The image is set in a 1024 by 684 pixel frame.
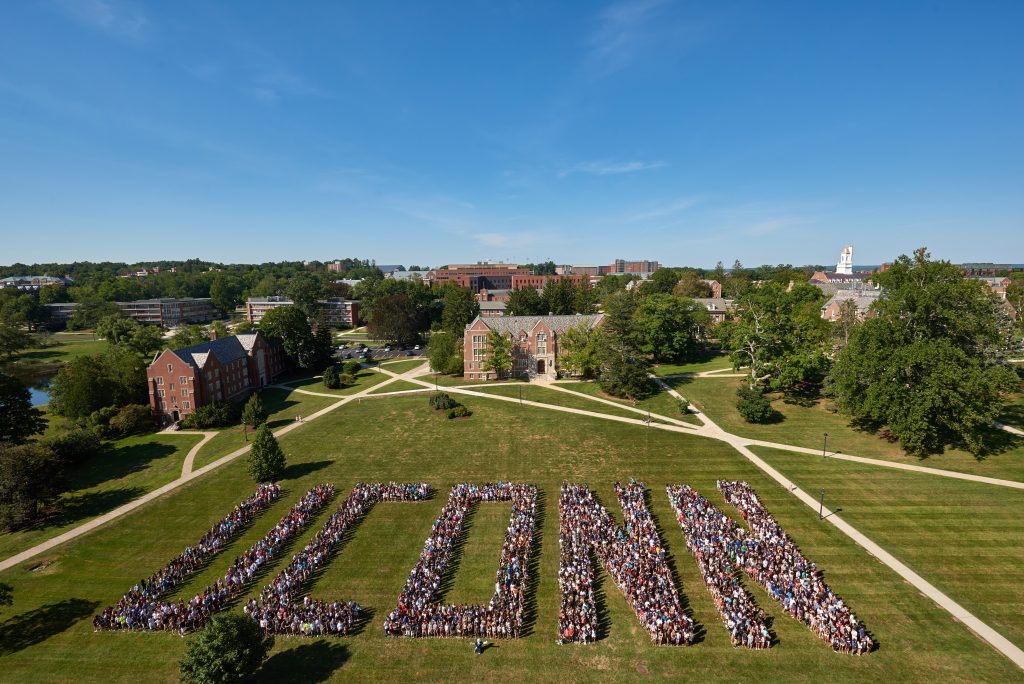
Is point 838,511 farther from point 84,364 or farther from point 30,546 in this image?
point 84,364

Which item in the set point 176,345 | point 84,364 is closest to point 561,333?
point 84,364

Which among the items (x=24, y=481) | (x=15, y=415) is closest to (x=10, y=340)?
(x=15, y=415)

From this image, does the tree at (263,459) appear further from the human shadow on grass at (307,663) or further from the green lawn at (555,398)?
the green lawn at (555,398)

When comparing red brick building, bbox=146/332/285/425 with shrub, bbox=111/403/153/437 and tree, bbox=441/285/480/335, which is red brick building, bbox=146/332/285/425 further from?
tree, bbox=441/285/480/335

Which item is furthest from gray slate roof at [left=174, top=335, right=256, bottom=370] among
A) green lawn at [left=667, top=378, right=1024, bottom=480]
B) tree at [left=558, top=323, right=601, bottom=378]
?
green lawn at [left=667, top=378, right=1024, bottom=480]

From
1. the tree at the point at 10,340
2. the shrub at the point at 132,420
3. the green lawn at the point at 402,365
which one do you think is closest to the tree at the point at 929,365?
the green lawn at the point at 402,365

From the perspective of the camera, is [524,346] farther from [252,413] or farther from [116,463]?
[116,463]
